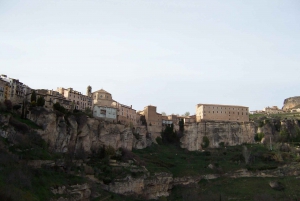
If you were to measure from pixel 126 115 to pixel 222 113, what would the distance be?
23085 mm

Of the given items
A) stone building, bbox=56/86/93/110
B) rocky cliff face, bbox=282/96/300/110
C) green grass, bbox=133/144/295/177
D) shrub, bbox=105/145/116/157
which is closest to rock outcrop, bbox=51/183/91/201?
shrub, bbox=105/145/116/157

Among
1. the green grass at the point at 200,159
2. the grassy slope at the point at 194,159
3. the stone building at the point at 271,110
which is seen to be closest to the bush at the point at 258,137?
the green grass at the point at 200,159

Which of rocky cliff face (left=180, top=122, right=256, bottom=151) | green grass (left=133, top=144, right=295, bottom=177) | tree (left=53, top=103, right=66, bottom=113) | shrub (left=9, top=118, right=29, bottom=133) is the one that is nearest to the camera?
shrub (left=9, top=118, right=29, bottom=133)

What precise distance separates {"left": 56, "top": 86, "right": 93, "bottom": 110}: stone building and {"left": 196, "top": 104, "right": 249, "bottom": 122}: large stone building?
26.3 metres

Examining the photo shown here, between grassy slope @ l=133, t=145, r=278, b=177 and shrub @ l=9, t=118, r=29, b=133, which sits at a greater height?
shrub @ l=9, t=118, r=29, b=133

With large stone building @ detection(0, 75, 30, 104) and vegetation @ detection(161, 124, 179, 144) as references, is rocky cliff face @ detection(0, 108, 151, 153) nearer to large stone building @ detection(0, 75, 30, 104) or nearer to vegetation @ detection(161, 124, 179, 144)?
large stone building @ detection(0, 75, 30, 104)

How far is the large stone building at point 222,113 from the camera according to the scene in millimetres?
89125

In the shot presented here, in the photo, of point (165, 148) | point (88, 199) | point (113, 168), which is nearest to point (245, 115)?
point (165, 148)

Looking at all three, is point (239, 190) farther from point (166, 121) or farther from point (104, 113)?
point (104, 113)

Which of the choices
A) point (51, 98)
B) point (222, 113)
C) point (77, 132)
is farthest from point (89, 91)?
point (222, 113)

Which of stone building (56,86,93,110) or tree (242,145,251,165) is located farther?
tree (242,145,251,165)

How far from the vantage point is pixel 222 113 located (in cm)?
8969

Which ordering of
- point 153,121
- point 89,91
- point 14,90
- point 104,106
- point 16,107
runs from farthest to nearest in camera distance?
point 153,121 < point 89,91 < point 104,106 < point 14,90 < point 16,107

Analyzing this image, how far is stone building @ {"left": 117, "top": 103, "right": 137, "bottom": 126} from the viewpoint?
3041 inches
